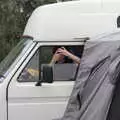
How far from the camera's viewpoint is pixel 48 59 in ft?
21.9

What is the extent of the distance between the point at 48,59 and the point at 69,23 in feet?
1.82

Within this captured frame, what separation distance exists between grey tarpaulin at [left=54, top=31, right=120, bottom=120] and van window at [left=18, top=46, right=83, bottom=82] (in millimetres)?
1304

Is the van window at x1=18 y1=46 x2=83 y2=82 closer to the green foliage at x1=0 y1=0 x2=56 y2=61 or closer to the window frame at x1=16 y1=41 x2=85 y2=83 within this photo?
the window frame at x1=16 y1=41 x2=85 y2=83

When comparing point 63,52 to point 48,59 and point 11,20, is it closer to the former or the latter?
point 48,59

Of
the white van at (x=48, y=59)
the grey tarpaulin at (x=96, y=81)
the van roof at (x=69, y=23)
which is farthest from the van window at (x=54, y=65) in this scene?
the grey tarpaulin at (x=96, y=81)

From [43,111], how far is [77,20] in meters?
1.28

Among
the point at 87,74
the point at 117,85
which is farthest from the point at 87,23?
the point at 117,85

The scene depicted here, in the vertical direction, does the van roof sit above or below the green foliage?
above

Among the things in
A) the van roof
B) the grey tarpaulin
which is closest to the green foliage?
the van roof

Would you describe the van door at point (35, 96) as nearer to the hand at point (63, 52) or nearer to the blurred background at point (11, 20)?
the hand at point (63, 52)

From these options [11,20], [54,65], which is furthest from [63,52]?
[11,20]

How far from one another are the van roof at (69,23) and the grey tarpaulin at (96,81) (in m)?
1.34

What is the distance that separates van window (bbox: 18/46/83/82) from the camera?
21.7 feet

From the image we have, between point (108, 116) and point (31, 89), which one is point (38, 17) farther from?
point (108, 116)
